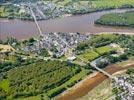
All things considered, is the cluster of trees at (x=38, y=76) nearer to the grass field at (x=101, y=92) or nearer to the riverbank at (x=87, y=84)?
the riverbank at (x=87, y=84)

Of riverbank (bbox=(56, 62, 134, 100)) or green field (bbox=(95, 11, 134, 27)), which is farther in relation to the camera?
green field (bbox=(95, 11, 134, 27))

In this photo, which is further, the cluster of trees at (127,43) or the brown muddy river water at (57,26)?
the brown muddy river water at (57,26)

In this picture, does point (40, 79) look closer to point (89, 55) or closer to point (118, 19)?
point (89, 55)

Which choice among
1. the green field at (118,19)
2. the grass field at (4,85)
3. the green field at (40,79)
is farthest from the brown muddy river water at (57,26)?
the grass field at (4,85)

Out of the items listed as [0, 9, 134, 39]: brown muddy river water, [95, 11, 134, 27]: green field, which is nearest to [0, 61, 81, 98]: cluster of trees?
[0, 9, 134, 39]: brown muddy river water

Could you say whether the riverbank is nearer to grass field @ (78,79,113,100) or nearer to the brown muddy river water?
grass field @ (78,79,113,100)

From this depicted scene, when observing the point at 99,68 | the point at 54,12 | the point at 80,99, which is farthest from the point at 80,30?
the point at 80,99

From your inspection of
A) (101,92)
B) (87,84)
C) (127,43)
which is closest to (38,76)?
(87,84)
